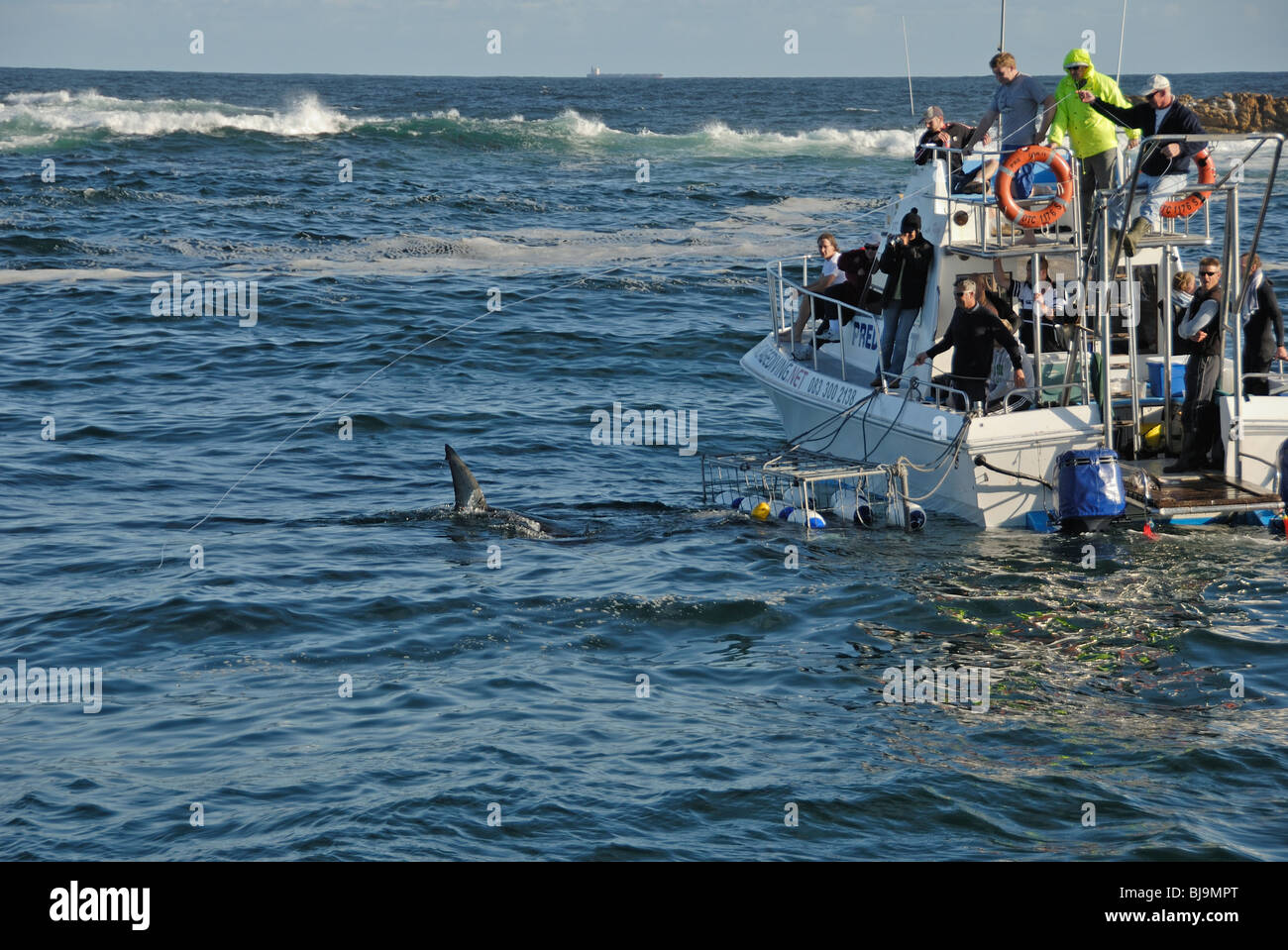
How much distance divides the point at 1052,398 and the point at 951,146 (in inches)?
130

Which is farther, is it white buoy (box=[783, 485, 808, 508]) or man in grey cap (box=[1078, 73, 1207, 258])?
white buoy (box=[783, 485, 808, 508])

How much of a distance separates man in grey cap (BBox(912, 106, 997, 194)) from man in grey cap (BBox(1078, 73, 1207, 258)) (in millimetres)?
1424

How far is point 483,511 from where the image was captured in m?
14.0

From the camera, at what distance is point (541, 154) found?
180 feet

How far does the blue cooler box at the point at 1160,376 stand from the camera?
45.5 feet

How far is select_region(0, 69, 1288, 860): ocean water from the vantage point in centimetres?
772

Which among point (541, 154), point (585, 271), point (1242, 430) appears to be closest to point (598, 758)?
point (1242, 430)

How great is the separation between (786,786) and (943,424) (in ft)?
18.8

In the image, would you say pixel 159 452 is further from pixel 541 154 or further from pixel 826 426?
pixel 541 154

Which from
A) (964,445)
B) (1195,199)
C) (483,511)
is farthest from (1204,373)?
(483,511)

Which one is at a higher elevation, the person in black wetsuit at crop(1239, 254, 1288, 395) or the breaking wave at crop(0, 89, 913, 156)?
the breaking wave at crop(0, 89, 913, 156)

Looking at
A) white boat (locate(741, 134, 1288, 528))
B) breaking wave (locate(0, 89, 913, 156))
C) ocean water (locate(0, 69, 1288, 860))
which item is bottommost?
ocean water (locate(0, 69, 1288, 860))

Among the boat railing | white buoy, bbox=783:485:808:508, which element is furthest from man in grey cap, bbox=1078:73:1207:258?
white buoy, bbox=783:485:808:508

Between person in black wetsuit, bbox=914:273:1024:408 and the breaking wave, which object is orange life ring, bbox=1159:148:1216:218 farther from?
the breaking wave
